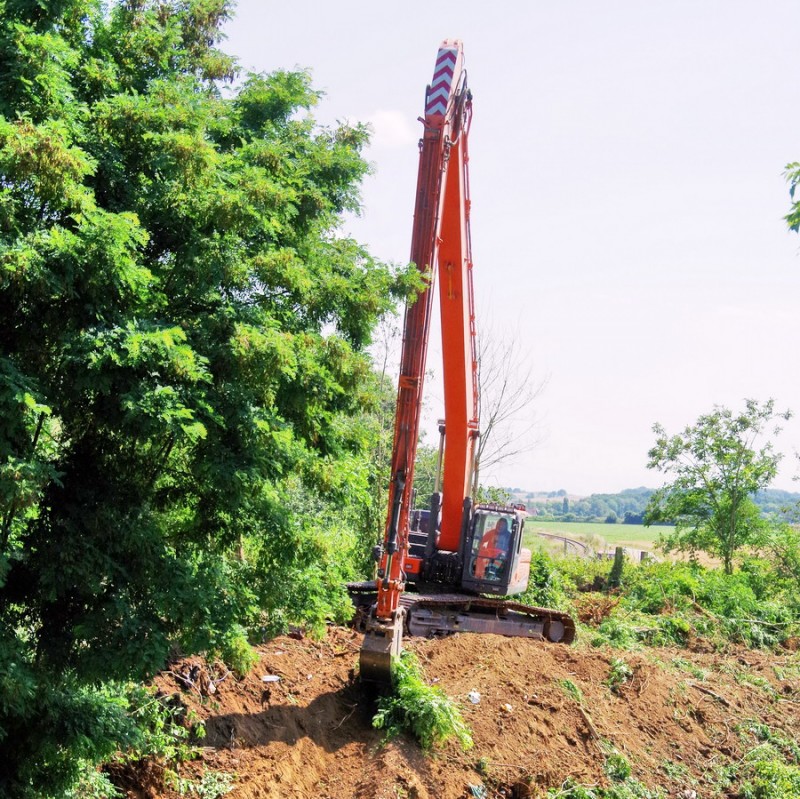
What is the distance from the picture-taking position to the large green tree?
6734mm

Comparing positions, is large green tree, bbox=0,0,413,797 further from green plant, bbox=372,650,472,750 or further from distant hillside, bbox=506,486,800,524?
distant hillside, bbox=506,486,800,524

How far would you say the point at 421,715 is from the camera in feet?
31.4

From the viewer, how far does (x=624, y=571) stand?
24.7 metres

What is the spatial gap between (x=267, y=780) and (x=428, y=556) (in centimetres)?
668

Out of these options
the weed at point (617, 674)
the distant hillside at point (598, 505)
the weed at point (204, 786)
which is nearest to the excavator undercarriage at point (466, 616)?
the weed at point (617, 674)

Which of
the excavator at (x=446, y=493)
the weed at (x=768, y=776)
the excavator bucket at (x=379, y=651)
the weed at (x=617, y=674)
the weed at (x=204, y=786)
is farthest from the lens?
the weed at (x=617, y=674)

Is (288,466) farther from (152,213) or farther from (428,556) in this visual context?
(428,556)

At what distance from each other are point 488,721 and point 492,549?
14.8 feet

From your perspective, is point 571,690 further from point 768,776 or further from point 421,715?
point 421,715

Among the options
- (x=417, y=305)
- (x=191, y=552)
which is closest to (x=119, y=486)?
(x=191, y=552)

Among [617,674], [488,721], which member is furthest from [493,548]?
[488,721]

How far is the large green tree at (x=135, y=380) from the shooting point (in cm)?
673

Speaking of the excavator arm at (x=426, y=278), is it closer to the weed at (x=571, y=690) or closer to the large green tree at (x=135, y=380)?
the large green tree at (x=135, y=380)

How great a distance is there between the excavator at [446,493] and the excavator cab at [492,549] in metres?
0.02
